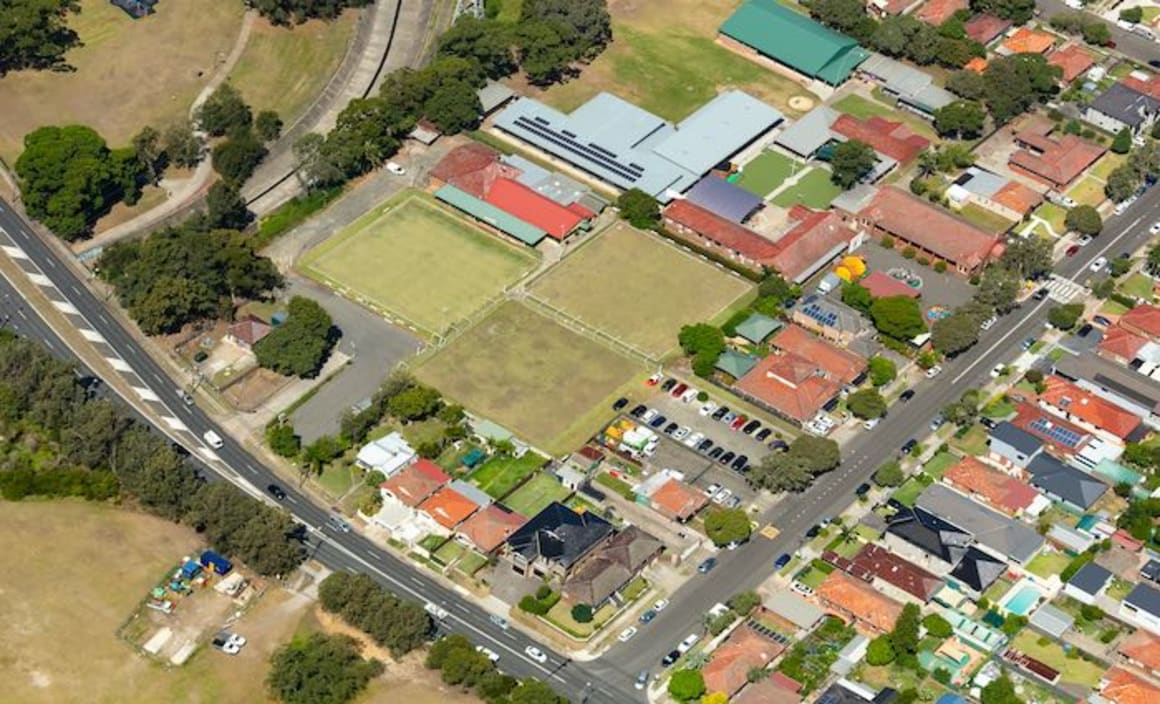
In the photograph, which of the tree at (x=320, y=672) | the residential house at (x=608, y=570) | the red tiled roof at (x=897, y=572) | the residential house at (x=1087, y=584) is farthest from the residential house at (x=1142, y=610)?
the tree at (x=320, y=672)

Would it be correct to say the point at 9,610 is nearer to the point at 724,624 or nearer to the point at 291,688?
the point at 291,688

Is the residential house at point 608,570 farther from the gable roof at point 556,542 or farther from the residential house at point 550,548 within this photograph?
the gable roof at point 556,542

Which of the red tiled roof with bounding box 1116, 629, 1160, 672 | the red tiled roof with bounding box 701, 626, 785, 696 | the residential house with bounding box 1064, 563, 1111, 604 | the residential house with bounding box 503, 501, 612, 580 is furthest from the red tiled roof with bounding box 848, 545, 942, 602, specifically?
the residential house with bounding box 503, 501, 612, 580

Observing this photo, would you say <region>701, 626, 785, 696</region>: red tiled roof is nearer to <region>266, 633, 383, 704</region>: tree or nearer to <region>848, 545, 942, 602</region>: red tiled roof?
<region>848, 545, 942, 602</region>: red tiled roof

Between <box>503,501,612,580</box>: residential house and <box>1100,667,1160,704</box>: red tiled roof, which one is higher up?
<box>503,501,612,580</box>: residential house

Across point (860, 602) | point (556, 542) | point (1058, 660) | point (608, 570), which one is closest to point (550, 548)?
point (556, 542)
